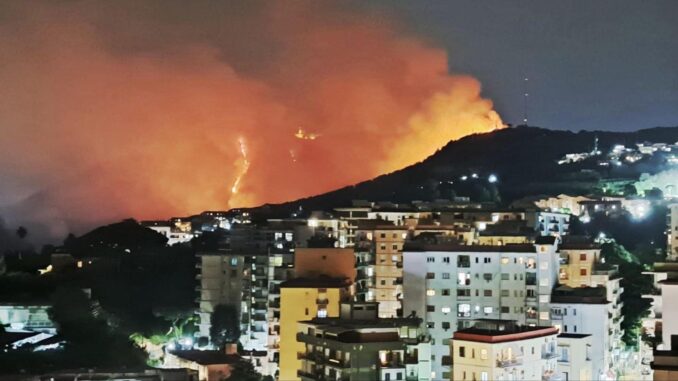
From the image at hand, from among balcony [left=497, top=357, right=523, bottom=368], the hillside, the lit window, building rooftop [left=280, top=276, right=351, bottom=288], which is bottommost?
balcony [left=497, top=357, right=523, bottom=368]

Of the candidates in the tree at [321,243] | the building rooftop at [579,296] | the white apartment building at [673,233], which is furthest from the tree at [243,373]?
the white apartment building at [673,233]

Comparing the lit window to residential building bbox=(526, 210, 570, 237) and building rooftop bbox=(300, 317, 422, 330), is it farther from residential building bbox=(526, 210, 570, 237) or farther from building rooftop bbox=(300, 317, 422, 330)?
residential building bbox=(526, 210, 570, 237)

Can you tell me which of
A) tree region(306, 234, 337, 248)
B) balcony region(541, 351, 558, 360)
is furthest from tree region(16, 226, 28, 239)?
balcony region(541, 351, 558, 360)

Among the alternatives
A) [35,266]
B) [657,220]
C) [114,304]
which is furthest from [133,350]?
[657,220]

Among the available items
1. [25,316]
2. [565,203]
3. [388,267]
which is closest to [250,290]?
[388,267]

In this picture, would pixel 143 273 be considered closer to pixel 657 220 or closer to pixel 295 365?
pixel 295 365

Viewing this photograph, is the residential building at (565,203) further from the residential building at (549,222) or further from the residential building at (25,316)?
the residential building at (25,316)
